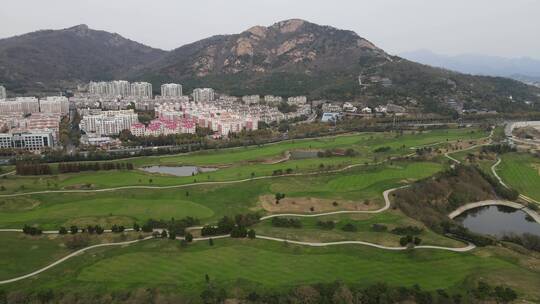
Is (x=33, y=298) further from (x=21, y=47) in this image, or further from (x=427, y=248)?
(x=21, y=47)

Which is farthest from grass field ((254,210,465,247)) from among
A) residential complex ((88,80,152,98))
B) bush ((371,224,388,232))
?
residential complex ((88,80,152,98))

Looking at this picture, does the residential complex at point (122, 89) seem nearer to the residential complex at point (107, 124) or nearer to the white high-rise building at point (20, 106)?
the white high-rise building at point (20, 106)

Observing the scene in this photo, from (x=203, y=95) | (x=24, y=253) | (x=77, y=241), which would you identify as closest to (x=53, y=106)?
(x=203, y=95)

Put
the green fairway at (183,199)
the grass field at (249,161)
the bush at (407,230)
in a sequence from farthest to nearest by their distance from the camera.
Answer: the grass field at (249,161), the green fairway at (183,199), the bush at (407,230)

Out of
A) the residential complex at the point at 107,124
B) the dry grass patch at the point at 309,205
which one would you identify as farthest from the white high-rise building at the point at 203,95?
the dry grass patch at the point at 309,205

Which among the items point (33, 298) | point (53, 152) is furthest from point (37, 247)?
point (53, 152)

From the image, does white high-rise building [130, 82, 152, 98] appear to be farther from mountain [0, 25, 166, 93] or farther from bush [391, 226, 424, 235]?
bush [391, 226, 424, 235]
